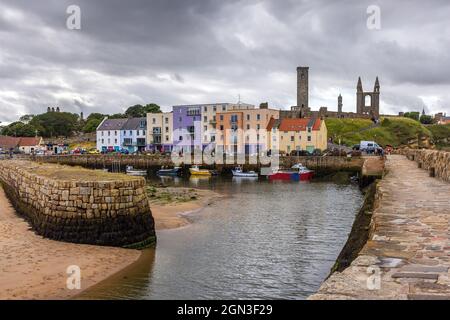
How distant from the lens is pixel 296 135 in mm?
85500

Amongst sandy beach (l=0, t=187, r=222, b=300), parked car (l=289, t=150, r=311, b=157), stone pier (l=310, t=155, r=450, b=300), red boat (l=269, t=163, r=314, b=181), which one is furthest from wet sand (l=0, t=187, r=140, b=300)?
parked car (l=289, t=150, r=311, b=157)

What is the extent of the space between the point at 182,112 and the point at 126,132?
16.5 metres

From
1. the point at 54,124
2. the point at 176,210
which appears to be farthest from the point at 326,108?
the point at 176,210

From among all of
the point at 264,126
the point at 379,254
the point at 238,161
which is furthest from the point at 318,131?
the point at 379,254

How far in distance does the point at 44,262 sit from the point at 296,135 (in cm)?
7224

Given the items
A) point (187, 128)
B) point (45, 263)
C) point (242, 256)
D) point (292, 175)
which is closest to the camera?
point (45, 263)

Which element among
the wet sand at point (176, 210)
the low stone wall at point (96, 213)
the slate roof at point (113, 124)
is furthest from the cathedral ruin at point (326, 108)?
the low stone wall at point (96, 213)

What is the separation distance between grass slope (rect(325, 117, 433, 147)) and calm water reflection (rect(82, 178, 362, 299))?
77.6 meters

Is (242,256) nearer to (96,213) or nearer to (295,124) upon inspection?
(96,213)

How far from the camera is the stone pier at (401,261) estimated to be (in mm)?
6430

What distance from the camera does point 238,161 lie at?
75.9 metres

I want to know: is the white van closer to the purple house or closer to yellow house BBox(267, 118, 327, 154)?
yellow house BBox(267, 118, 327, 154)

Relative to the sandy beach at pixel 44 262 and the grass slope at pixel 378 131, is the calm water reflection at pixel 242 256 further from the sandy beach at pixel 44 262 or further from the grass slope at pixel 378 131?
the grass slope at pixel 378 131

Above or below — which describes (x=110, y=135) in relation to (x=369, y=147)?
above
